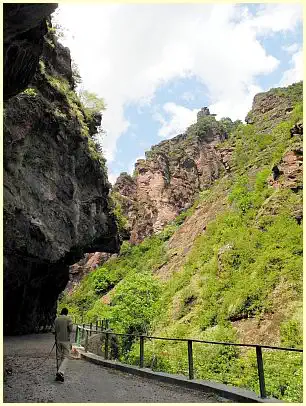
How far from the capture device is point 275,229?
31.1 m

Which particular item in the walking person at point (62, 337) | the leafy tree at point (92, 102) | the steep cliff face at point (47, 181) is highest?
the leafy tree at point (92, 102)

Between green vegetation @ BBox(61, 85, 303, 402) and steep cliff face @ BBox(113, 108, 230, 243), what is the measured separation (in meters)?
29.6

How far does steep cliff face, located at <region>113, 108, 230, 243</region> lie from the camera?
77625 millimetres

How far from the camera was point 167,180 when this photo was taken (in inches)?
3125

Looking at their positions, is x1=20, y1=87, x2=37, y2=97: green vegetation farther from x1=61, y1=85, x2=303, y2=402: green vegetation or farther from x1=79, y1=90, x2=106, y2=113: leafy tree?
x1=61, y1=85, x2=303, y2=402: green vegetation

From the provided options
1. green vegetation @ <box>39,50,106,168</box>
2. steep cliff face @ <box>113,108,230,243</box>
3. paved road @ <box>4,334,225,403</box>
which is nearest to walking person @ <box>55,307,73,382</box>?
paved road @ <box>4,334,225,403</box>

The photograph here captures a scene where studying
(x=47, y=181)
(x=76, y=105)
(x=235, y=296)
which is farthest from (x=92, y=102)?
(x=235, y=296)

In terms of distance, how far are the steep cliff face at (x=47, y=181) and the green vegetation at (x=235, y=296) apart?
257 inches

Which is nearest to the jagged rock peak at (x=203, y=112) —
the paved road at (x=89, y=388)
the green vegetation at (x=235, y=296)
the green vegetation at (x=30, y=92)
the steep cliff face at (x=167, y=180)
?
the steep cliff face at (x=167, y=180)

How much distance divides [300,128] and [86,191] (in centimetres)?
2123

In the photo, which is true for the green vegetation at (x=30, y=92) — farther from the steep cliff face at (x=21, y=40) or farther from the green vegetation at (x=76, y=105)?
the steep cliff face at (x=21, y=40)

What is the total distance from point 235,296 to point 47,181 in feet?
49.7

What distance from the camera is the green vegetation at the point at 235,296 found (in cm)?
1927

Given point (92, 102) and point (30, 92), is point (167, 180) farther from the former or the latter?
point (30, 92)
